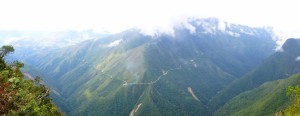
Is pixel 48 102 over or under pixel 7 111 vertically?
under

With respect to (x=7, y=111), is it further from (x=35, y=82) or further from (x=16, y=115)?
(x=35, y=82)

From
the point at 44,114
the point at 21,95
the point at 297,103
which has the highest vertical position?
the point at 21,95

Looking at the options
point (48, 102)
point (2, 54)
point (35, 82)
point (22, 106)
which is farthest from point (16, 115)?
point (2, 54)

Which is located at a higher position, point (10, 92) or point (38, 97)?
point (10, 92)

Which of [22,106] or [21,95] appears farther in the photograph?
[21,95]

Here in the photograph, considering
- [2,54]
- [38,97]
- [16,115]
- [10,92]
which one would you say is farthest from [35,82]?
[16,115]

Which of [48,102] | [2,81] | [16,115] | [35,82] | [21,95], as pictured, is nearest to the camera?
[16,115]

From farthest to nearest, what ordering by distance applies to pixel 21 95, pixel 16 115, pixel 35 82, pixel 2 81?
pixel 35 82, pixel 2 81, pixel 21 95, pixel 16 115

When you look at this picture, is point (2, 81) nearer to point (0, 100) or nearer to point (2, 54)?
point (0, 100)

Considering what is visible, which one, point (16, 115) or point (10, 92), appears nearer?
point (16, 115)
